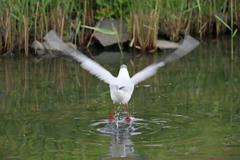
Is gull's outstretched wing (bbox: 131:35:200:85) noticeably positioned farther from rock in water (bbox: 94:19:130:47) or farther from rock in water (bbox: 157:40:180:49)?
rock in water (bbox: 94:19:130:47)

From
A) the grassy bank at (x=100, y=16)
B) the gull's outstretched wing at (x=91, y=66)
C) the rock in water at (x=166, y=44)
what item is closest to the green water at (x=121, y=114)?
A: the gull's outstretched wing at (x=91, y=66)

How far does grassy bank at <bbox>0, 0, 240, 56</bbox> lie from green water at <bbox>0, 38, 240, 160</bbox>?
0.99 metres

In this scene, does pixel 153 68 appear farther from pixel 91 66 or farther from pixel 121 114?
pixel 121 114

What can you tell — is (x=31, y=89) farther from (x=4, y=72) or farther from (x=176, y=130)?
(x=176, y=130)

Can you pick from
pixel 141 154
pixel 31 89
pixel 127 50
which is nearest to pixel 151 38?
pixel 127 50

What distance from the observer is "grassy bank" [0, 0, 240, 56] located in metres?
10.1

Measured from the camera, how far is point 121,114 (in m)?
6.57

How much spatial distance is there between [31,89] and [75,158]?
3.37 metres

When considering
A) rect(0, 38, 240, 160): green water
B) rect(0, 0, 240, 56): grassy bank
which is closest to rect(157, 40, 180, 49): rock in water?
rect(0, 0, 240, 56): grassy bank

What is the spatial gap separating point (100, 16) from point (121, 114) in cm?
559

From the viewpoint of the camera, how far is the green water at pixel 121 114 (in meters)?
4.91

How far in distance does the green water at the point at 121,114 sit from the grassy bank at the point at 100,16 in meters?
0.99

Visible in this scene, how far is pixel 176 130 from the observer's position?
5.50 metres

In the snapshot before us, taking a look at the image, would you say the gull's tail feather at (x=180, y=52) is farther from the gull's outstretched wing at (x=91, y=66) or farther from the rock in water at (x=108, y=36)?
the rock in water at (x=108, y=36)
